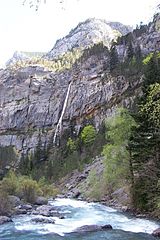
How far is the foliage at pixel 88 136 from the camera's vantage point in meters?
93.4

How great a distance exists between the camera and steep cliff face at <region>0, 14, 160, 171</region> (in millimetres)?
105938

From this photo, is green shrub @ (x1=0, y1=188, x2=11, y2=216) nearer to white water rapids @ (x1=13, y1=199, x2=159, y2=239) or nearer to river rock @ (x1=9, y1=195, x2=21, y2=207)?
river rock @ (x1=9, y1=195, x2=21, y2=207)

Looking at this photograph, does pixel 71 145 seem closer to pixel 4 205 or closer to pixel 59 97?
pixel 59 97

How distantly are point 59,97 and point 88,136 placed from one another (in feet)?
128

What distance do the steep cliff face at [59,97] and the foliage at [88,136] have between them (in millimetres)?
5446

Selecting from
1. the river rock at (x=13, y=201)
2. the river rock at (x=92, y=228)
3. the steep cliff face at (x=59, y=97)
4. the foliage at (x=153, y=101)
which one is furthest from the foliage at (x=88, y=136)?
the foliage at (x=153, y=101)

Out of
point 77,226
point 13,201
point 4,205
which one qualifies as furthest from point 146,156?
point 13,201

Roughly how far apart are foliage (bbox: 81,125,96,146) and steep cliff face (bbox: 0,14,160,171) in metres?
5.45

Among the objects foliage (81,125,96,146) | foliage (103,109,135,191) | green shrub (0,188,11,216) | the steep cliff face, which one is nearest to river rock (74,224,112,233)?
foliage (103,109,135,191)

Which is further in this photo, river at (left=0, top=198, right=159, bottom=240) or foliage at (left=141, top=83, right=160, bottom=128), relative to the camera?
river at (left=0, top=198, right=159, bottom=240)

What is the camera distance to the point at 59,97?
13050cm

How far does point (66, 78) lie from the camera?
135m

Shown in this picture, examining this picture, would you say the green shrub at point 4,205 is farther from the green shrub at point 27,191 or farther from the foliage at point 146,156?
the foliage at point 146,156

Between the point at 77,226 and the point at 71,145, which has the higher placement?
the point at 71,145
